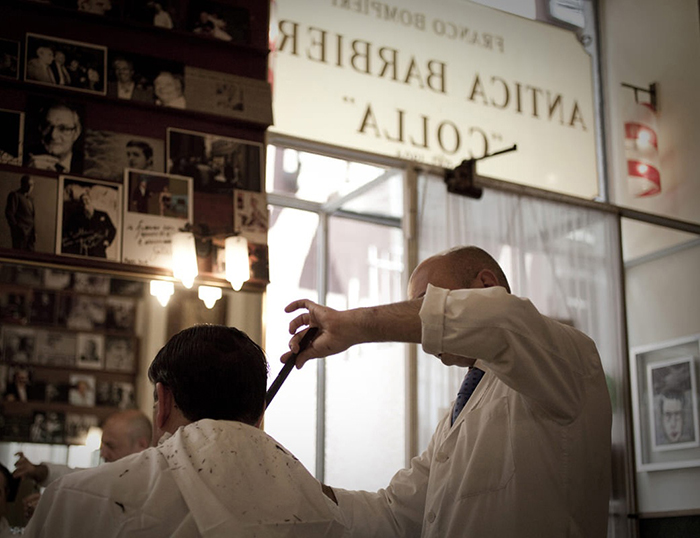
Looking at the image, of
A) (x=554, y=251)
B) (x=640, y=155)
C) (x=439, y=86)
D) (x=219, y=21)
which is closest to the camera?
(x=219, y=21)

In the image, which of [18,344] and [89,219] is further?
[89,219]

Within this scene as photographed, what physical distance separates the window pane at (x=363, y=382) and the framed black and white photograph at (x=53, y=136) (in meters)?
1.69

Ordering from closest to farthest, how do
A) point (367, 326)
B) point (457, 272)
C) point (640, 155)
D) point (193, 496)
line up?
point (193, 496), point (367, 326), point (457, 272), point (640, 155)

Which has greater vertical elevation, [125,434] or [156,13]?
[156,13]

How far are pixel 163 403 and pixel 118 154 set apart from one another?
173 cm

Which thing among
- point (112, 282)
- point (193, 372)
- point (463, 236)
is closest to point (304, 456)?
point (463, 236)

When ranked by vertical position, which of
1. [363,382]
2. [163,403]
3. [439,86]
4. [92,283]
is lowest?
[163,403]

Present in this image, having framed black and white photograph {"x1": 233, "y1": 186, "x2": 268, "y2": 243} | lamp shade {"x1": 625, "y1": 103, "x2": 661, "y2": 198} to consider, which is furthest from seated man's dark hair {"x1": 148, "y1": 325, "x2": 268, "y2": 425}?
lamp shade {"x1": 625, "y1": 103, "x2": 661, "y2": 198}

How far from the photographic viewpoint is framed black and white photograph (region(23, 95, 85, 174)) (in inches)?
122

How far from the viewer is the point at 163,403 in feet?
5.53

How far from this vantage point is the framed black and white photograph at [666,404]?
188 inches

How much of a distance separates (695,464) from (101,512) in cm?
397

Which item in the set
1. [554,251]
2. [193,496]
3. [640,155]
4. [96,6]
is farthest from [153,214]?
[640,155]

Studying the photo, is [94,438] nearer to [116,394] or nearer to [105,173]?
[116,394]
